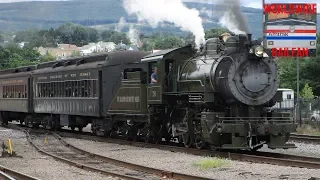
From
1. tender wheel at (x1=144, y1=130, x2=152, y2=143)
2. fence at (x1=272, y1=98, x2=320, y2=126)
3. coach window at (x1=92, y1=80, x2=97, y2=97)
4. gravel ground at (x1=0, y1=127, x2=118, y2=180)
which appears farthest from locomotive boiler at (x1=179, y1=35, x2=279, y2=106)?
fence at (x1=272, y1=98, x2=320, y2=126)

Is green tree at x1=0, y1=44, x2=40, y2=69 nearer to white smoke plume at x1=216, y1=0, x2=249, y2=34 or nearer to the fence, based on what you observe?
the fence

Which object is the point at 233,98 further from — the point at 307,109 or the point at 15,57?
the point at 15,57

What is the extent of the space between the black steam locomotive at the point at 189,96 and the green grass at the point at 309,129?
9.71 m

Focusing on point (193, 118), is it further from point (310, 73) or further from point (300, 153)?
point (310, 73)

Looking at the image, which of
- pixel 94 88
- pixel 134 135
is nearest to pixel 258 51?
pixel 134 135

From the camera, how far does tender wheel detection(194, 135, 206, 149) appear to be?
1706 centimetres

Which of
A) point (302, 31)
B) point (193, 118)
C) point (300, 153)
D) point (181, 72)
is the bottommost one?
point (300, 153)

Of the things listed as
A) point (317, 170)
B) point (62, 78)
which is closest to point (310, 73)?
point (62, 78)

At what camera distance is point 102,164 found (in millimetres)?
15234

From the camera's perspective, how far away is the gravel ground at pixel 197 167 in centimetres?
1184

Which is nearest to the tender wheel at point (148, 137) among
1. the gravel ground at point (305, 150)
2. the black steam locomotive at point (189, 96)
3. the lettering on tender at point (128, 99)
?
the black steam locomotive at point (189, 96)

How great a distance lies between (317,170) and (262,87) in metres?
4.67

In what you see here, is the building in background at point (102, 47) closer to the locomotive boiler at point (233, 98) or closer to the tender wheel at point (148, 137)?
the tender wheel at point (148, 137)

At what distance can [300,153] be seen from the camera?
17500 mm
